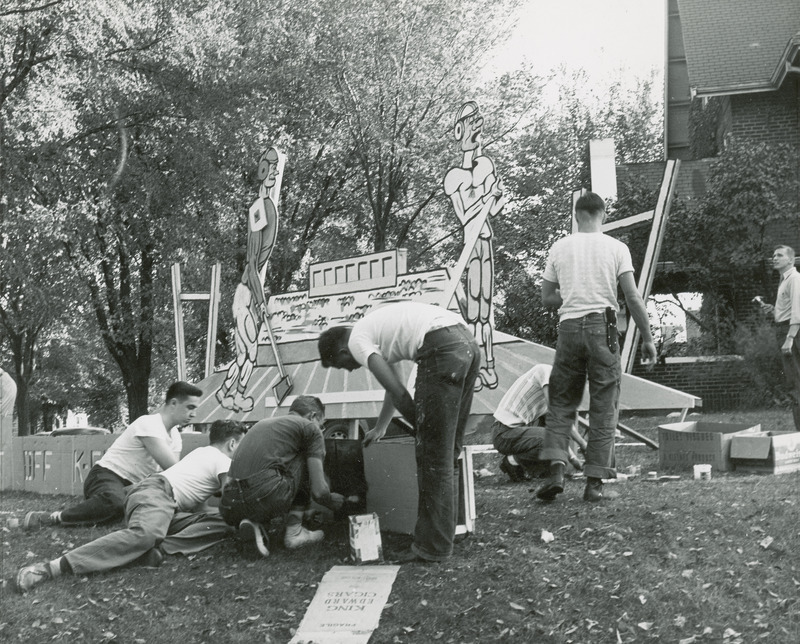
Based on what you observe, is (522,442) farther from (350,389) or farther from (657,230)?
(350,389)

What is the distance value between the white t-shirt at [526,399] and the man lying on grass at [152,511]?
6.78 feet

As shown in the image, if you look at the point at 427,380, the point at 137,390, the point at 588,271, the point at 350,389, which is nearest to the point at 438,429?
the point at 427,380

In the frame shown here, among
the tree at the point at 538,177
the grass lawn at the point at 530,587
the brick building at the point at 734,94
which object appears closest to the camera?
the grass lawn at the point at 530,587

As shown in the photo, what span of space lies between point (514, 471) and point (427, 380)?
8.63 feet

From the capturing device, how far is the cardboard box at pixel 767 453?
741 cm

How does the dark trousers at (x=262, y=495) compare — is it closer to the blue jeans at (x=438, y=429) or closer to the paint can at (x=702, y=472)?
the blue jeans at (x=438, y=429)

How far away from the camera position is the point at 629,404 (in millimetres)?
13375

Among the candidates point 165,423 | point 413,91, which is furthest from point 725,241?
point 165,423

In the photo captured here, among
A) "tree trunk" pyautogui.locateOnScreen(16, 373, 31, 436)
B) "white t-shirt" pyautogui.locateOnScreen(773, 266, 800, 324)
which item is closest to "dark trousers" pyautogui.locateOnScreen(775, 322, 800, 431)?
"white t-shirt" pyautogui.locateOnScreen(773, 266, 800, 324)

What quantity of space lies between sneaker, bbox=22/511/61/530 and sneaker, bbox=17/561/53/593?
183 cm

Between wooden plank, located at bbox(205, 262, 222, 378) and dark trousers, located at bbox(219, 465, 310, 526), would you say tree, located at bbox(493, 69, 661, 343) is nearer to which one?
wooden plank, located at bbox(205, 262, 222, 378)

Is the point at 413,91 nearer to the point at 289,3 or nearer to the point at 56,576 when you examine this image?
the point at 289,3

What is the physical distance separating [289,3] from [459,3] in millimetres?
4326

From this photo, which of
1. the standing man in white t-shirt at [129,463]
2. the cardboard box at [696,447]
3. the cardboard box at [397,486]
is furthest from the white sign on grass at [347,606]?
the cardboard box at [696,447]
